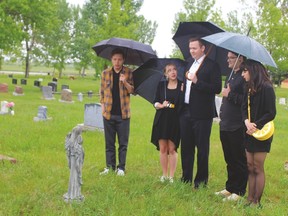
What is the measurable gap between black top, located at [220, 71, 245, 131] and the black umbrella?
23.2 inches

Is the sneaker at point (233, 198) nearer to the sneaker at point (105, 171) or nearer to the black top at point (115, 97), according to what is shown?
the sneaker at point (105, 171)

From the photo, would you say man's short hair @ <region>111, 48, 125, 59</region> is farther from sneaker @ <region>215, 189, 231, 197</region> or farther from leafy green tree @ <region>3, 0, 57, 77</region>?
leafy green tree @ <region>3, 0, 57, 77</region>

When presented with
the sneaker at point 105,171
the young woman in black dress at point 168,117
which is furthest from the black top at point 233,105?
the sneaker at point 105,171

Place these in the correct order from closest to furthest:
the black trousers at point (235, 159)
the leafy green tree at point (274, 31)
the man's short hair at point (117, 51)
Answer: the black trousers at point (235, 159), the man's short hair at point (117, 51), the leafy green tree at point (274, 31)

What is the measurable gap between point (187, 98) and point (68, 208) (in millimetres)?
2072

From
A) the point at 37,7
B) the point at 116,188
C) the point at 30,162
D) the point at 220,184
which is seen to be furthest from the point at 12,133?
the point at 37,7

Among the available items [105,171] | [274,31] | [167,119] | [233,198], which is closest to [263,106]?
[233,198]

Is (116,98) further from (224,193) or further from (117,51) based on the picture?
(224,193)

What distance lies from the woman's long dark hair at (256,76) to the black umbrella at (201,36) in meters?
0.81

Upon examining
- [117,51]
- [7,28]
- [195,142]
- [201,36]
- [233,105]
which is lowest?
[195,142]

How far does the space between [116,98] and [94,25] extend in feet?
101

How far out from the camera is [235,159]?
184 inches

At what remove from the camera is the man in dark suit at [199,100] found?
4688mm

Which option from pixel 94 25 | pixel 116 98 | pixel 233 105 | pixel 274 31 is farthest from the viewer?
pixel 94 25
